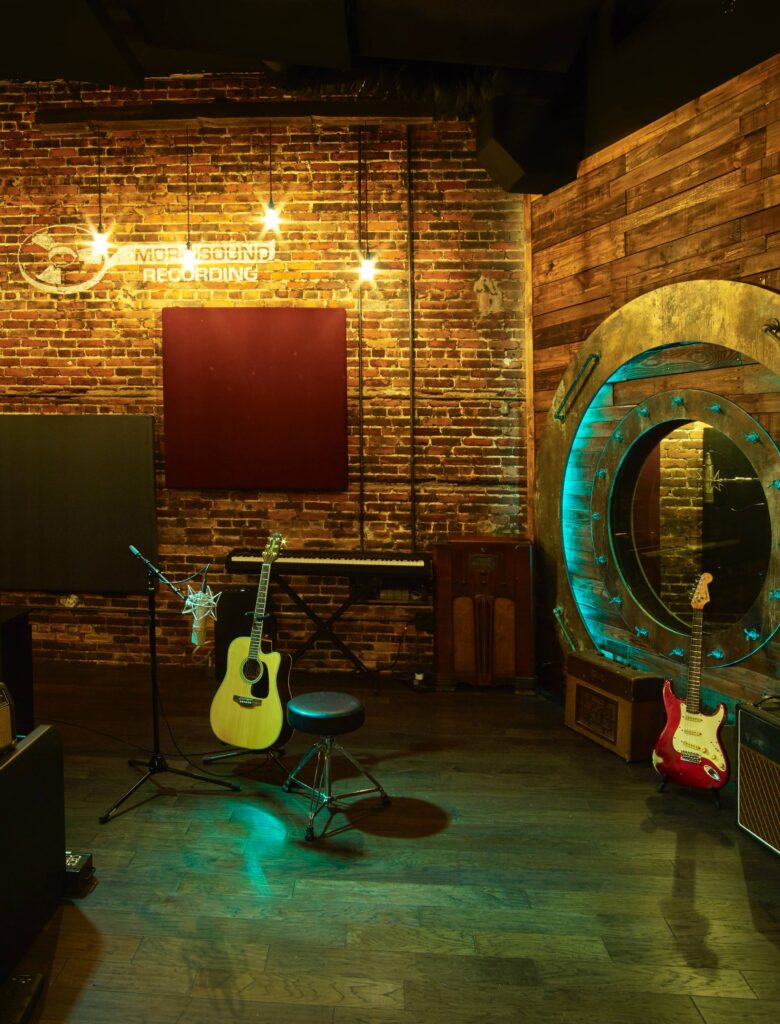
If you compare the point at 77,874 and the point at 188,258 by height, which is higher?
the point at 188,258

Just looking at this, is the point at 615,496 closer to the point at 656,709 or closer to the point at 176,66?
the point at 656,709

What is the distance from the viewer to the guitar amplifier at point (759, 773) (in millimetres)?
3197

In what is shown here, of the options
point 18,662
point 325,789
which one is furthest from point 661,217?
point 18,662

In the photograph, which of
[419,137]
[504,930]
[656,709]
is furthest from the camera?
[419,137]

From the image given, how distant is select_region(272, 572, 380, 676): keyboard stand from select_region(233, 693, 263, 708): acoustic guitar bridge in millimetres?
1295

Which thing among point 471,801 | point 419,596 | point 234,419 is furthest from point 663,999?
point 234,419

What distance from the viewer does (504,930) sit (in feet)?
9.00

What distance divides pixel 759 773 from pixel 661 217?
9.44ft

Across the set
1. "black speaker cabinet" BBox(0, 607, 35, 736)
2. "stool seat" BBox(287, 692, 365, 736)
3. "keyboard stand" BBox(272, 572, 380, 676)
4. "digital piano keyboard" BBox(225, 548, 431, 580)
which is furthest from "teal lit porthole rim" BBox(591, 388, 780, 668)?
"black speaker cabinet" BBox(0, 607, 35, 736)

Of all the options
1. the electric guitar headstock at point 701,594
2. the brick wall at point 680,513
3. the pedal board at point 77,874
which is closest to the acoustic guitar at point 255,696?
the pedal board at point 77,874

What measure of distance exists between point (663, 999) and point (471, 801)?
142 cm

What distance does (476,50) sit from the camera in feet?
13.4

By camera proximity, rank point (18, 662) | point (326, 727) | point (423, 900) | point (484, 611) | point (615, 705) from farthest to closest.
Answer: point (484, 611)
point (18, 662)
point (615, 705)
point (326, 727)
point (423, 900)

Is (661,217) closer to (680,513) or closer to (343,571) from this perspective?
(680,513)
